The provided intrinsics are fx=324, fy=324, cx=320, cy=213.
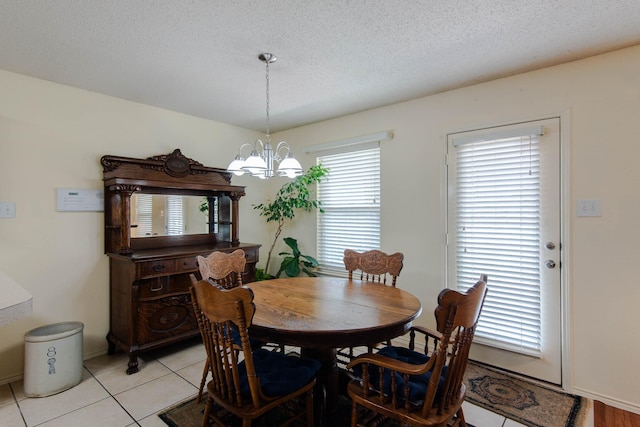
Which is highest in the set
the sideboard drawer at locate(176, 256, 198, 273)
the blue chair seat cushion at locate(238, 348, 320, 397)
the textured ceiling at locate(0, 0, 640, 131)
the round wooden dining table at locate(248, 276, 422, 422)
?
the textured ceiling at locate(0, 0, 640, 131)

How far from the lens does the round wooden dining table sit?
59.4 inches

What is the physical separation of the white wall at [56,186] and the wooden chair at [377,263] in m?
2.28

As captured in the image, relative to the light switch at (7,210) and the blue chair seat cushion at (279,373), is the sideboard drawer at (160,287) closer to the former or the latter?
the light switch at (7,210)

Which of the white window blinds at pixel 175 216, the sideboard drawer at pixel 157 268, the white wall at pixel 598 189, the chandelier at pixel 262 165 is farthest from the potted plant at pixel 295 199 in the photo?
the white wall at pixel 598 189

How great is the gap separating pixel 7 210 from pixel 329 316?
104 inches

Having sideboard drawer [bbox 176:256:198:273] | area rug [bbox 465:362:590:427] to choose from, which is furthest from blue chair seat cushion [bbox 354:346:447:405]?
sideboard drawer [bbox 176:256:198:273]

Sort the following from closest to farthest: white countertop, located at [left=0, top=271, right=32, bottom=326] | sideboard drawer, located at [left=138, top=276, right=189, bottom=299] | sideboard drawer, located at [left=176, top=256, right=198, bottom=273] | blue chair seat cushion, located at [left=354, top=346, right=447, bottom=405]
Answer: white countertop, located at [left=0, top=271, right=32, bottom=326] < blue chair seat cushion, located at [left=354, top=346, right=447, bottom=405] < sideboard drawer, located at [left=138, top=276, right=189, bottom=299] < sideboard drawer, located at [left=176, top=256, right=198, bottom=273]

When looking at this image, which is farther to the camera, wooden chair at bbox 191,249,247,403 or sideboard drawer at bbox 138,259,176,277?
sideboard drawer at bbox 138,259,176,277

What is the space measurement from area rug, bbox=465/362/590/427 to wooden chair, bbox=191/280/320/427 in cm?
135

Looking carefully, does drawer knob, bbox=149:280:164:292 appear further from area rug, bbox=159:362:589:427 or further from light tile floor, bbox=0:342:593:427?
area rug, bbox=159:362:589:427

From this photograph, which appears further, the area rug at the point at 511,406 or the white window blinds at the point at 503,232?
the white window blinds at the point at 503,232

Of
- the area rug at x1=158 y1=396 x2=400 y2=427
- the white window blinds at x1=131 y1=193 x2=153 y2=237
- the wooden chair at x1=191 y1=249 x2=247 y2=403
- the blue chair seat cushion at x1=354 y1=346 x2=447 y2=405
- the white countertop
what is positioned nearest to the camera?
the white countertop

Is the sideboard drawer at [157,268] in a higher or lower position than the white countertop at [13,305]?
lower

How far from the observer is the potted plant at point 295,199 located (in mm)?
3742
